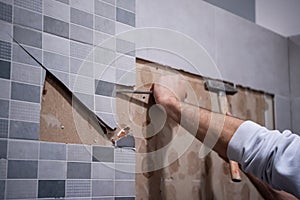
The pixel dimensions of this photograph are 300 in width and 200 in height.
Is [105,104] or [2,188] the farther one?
[105,104]

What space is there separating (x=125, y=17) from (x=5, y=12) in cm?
34

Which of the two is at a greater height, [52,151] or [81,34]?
[81,34]

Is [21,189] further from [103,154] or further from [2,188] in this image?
[103,154]

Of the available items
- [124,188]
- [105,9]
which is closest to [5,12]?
[105,9]

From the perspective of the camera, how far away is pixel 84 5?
1076mm

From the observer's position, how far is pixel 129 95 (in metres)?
1.17

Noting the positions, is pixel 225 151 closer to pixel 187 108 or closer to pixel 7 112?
pixel 187 108

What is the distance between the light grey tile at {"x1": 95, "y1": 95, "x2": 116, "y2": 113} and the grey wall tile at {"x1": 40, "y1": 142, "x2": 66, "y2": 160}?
0.13 meters

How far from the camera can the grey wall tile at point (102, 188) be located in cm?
104

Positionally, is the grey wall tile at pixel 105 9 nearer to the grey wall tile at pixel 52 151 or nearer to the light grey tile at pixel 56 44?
the light grey tile at pixel 56 44

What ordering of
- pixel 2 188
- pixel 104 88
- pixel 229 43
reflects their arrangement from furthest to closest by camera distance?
pixel 229 43
pixel 104 88
pixel 2 188

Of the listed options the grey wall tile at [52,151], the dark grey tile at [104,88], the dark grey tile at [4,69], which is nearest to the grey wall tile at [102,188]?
the grey wall tile at [52,151]

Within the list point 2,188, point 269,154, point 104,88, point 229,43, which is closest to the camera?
point 2,188

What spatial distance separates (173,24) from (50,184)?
2.05ft
